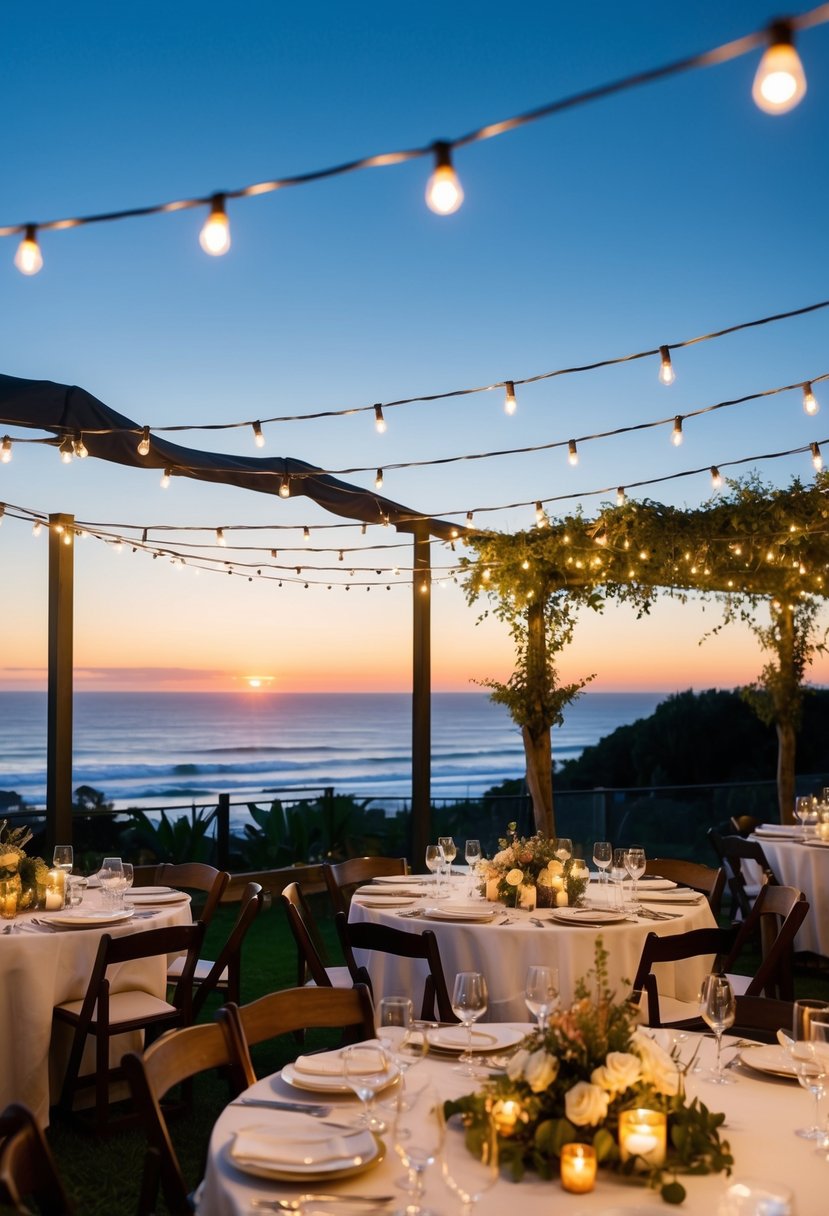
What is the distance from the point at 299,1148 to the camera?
1955 millimetres

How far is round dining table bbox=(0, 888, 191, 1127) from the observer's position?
166 inches

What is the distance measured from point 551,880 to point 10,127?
5.00m

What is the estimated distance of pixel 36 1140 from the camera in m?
1.85

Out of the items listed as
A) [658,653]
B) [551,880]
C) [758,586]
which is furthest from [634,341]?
[658,653]

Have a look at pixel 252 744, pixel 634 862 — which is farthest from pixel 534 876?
pixel 252 744

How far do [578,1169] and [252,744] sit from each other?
3357 cm

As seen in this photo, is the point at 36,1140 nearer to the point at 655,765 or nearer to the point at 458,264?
the point at 458,264

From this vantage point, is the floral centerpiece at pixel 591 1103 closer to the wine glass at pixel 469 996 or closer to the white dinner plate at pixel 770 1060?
the wine glass at pixel 469 996

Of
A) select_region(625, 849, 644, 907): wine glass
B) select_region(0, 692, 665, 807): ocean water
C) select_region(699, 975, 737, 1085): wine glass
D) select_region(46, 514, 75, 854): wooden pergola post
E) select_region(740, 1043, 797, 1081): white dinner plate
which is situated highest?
select_region(46, 514, 75, 854): wooden pergola post

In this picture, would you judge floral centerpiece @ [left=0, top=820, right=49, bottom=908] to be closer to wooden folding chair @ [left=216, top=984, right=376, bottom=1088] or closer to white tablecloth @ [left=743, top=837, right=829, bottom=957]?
wooden folding chair @ [left=216, top=984, right=376, bottom=1088]

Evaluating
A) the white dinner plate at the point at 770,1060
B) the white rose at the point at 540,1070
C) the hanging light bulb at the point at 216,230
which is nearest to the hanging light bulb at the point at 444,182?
the hanging light bulb at the point at 216,230

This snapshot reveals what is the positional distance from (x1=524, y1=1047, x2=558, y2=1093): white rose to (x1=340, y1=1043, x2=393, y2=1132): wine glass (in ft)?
0.90

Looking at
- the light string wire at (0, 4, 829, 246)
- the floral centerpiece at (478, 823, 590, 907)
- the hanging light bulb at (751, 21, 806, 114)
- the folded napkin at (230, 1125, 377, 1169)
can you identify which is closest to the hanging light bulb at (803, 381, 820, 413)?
the floral centerpiece at (478, 823, 590, 907)

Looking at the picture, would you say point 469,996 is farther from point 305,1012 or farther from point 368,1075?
point 305,1012
